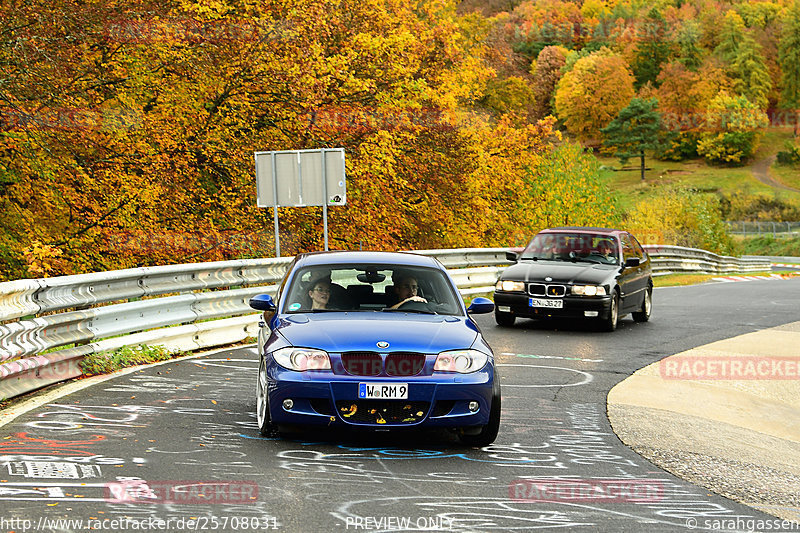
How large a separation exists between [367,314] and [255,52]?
2030 centimetres

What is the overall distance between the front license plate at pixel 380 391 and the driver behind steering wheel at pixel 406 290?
4.66 feet

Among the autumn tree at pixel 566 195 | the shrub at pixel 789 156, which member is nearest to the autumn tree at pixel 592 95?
the shrub at pixel 789 156

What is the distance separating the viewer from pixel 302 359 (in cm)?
725

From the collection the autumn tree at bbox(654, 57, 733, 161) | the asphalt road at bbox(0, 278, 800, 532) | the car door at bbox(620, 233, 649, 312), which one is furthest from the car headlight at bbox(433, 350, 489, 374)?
the autumn tree at bbox(654, 57, 733, 161)

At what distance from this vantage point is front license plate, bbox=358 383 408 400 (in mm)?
7055

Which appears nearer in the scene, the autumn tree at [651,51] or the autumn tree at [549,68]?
the autumn tree at [549,68]

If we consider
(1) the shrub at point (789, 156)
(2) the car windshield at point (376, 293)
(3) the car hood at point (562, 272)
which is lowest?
(3) the car hood at point (562, 272)

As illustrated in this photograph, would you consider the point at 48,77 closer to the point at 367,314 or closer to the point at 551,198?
the point at 367,314

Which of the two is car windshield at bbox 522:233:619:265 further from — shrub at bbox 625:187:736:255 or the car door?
shrub at bbox 625:187:736:255

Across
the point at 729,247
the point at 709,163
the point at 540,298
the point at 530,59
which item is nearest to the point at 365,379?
the point at 540,298

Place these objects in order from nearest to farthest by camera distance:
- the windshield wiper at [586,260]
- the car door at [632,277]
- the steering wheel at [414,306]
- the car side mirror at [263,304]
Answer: the steering wheel at [414,306]
the car side mirror at [263,304]
the car door at [632,277]
the windshield wiper at [586,260]

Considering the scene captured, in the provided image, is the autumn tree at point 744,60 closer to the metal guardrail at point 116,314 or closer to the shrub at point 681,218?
the shrub at point 681,218

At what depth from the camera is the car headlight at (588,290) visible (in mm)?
15773

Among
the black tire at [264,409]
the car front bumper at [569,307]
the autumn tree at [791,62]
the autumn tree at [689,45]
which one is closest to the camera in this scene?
the black tire at [264,409]
